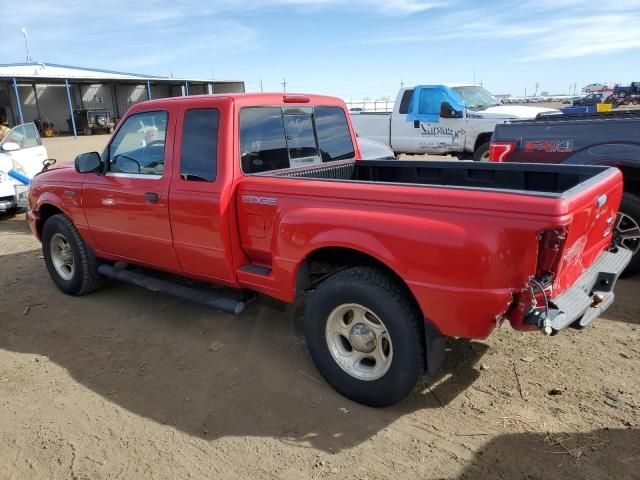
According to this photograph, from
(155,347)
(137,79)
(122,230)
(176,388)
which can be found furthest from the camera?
(137,79)

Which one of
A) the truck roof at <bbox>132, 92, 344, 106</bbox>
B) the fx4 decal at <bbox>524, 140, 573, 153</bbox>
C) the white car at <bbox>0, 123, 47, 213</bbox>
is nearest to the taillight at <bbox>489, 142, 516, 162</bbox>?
the fx4 decal at <bbox>524, 140, 573, 153</bbox>

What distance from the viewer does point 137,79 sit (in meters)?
37.5

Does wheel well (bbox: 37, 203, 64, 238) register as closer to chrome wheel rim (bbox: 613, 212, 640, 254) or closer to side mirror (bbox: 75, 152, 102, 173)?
side mirror (bbox: 75, 152, 102, 173)

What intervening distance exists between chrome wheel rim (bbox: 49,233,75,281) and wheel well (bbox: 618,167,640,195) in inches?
222

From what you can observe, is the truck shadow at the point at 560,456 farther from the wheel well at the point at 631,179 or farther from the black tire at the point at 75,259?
the black tire at the point at 75,259

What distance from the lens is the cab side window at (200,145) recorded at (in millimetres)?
3664

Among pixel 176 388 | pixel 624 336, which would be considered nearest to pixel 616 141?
pixel 624 336

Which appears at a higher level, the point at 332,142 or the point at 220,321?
the point at 332,142

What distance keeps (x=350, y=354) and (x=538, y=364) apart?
55.0 inches

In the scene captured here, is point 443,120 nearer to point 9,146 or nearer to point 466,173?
point 466,173

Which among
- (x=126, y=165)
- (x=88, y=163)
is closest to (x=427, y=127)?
(x=126, y=165)

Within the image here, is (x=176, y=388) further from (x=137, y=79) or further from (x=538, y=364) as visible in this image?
(x=137, y=79)

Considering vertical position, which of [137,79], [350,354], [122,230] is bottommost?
[350,354]

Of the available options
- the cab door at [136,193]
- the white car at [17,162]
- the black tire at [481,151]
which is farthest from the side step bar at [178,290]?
the black tire at [481,151]
